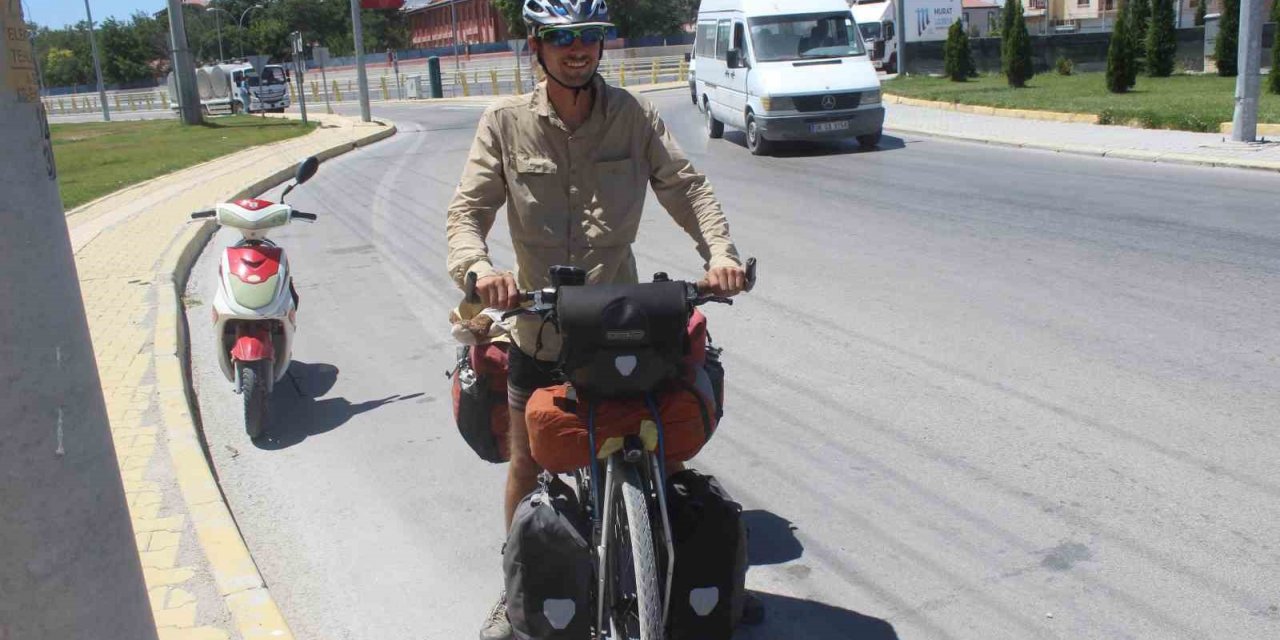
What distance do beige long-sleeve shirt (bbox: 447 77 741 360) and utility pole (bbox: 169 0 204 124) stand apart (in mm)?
30582

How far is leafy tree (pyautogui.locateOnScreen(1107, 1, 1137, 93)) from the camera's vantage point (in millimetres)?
23406

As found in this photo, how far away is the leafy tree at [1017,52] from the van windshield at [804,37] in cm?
993

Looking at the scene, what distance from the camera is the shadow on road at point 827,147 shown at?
58.5 feet

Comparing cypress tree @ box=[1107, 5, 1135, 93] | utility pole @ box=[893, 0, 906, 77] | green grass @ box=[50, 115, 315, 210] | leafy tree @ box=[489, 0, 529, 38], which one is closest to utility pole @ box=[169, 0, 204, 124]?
green grass @ box=[50, 115, 315, 210]

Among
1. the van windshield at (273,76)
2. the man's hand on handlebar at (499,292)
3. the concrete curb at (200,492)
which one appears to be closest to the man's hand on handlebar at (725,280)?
the man's hand on handlebar at (499,292)

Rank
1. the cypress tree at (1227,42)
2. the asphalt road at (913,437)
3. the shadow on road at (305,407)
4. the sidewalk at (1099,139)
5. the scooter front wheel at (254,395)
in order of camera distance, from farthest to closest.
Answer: the cypress tree at (1227,42), the sidewalk at (1099,139), the shadow on road at (305,407), the scooter front wheel at (254,395), the asphalt road at (913,437)

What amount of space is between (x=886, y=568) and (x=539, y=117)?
2.02m

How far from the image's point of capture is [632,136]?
344 centimetres

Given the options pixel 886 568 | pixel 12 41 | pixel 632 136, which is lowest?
pixel 886 568

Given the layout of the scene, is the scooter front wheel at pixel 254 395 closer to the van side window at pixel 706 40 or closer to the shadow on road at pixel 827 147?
the shadow on road at pixel 827 147

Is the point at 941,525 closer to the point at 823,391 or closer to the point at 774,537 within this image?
the point at 774,537

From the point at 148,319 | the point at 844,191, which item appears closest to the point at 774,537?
the point at 148,319

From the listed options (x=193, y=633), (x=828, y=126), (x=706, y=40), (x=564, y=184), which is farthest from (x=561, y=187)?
(x=706, y=40)

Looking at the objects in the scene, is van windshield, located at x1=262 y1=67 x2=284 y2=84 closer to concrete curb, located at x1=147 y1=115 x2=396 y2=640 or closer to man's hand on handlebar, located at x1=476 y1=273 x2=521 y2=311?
concrete curb, located at x1=147 y1=115 x2=396 y2=640
